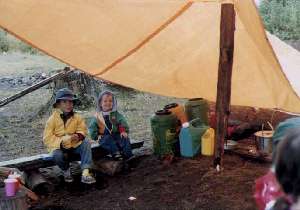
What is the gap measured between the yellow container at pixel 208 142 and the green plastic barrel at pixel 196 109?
57 cm

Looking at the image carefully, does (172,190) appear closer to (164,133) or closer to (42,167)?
(164,133)

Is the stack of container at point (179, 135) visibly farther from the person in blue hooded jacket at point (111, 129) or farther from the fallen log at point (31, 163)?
the fallen log at point (31, 163)

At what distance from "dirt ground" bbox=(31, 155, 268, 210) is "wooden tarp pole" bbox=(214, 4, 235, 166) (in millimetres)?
314

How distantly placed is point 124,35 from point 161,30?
0.52m

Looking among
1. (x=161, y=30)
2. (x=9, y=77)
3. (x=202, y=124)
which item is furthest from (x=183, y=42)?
(x=9, y=77)

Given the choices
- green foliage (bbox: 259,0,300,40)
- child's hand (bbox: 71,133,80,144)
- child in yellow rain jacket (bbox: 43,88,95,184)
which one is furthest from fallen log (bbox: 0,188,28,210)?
green foliage (bbox: 259,0,300,40)

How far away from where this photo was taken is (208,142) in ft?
18.4

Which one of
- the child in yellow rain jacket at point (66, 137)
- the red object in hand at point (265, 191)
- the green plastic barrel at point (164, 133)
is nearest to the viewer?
the red object in hand at point (265, 191)

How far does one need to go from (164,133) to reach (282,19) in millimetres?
7435

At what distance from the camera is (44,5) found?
3.71 meters

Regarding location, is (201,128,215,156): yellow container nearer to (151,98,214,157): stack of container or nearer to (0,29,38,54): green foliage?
(151,98,214,157): stack of container

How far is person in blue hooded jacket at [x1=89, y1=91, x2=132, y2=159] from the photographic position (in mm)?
5438

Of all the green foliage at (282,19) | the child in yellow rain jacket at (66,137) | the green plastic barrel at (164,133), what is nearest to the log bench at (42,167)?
the child in yellow rain jacket at (66,137)

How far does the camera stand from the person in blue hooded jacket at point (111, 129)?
544 centimetres
